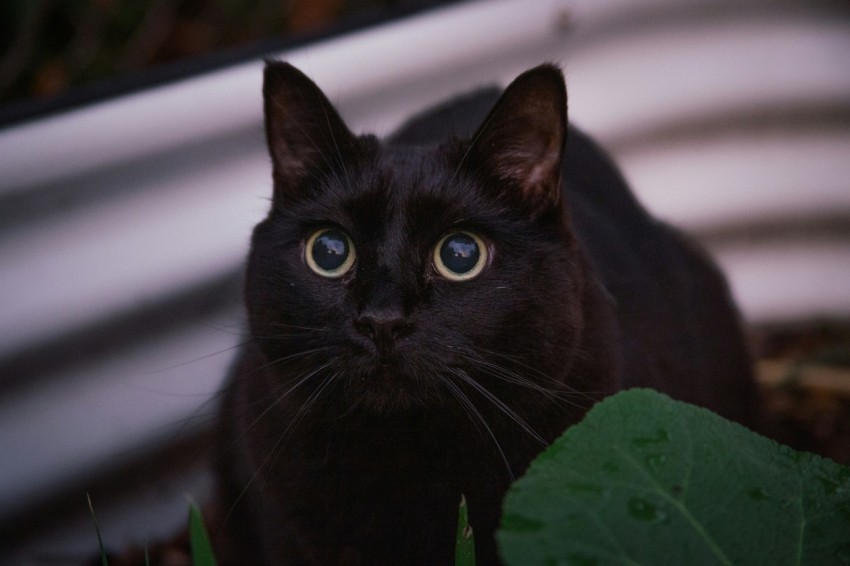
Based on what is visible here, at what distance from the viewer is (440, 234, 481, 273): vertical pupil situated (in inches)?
39.9

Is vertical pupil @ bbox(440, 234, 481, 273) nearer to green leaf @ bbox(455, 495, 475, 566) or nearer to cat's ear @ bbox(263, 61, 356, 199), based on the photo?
cat's ear @ bbox(263, 61, 356, 199)

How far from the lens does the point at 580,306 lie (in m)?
1.12

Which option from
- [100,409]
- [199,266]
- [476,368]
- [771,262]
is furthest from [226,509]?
[771,262]

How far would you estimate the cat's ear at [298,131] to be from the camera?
42.0 inches

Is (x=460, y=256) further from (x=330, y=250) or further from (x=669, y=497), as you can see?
(x=669, y=497)

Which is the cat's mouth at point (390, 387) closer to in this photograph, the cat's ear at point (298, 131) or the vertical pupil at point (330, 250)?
the vertical pupil at point (330, 250)

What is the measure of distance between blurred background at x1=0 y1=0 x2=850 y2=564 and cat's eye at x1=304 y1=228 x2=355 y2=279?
290mm

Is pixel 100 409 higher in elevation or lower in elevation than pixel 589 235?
lower

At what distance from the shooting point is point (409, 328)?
3.08 ft

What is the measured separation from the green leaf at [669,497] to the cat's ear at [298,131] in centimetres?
51

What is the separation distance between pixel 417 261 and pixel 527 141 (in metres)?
0.22

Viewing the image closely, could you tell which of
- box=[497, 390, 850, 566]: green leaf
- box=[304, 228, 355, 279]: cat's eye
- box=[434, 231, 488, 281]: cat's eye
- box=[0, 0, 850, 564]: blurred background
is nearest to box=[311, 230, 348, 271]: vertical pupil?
box=[304, 228, 355, 279]: cat's eye

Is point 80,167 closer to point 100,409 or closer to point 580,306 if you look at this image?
point 100,409

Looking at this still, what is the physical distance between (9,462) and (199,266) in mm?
456
